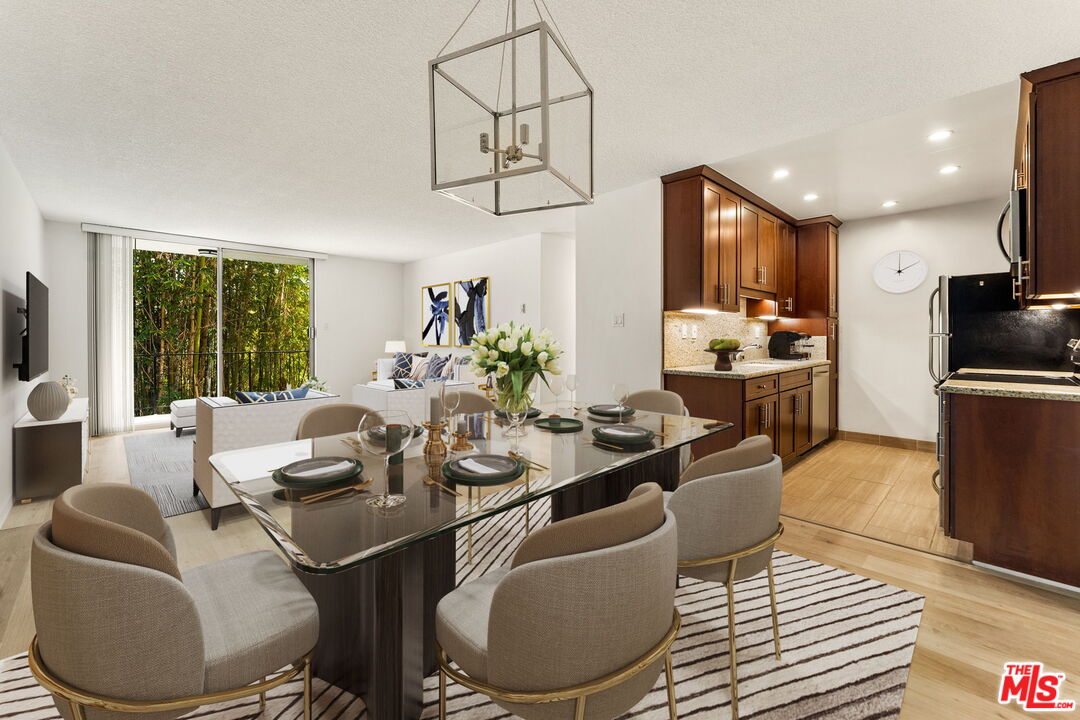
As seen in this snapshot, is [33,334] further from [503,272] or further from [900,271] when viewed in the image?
[900,271]

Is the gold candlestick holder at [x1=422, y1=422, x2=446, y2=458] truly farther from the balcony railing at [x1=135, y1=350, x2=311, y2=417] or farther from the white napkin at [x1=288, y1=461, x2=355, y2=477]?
the balcony railing at [x1=135, y1=350, x2=311, y2=417]

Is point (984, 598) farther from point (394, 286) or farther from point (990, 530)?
point (394, 286)

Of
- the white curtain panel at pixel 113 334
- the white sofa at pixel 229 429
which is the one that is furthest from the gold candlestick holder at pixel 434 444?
the white curtain panel at pixel 113 334

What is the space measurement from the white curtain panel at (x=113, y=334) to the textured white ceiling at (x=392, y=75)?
199 cm

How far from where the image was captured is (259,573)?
53.2 inches

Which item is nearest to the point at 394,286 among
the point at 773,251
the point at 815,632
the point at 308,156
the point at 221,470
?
the point at 308,156

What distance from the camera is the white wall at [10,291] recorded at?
323 cm

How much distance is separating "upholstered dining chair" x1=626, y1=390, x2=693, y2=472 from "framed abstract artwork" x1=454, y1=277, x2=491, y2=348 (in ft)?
13.7

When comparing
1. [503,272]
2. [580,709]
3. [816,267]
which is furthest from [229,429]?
[816,267]

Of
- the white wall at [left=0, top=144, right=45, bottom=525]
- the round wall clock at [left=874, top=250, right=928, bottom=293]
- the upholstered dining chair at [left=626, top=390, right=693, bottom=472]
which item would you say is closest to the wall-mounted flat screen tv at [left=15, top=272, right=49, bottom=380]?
the white wall at [left=0, top=144, right=45, bottom=525]

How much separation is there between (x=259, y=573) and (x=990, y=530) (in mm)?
3149

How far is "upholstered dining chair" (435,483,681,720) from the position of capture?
0.88 metres

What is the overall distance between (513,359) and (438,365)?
16.8 ft

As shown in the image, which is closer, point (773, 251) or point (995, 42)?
point (995, 42)
